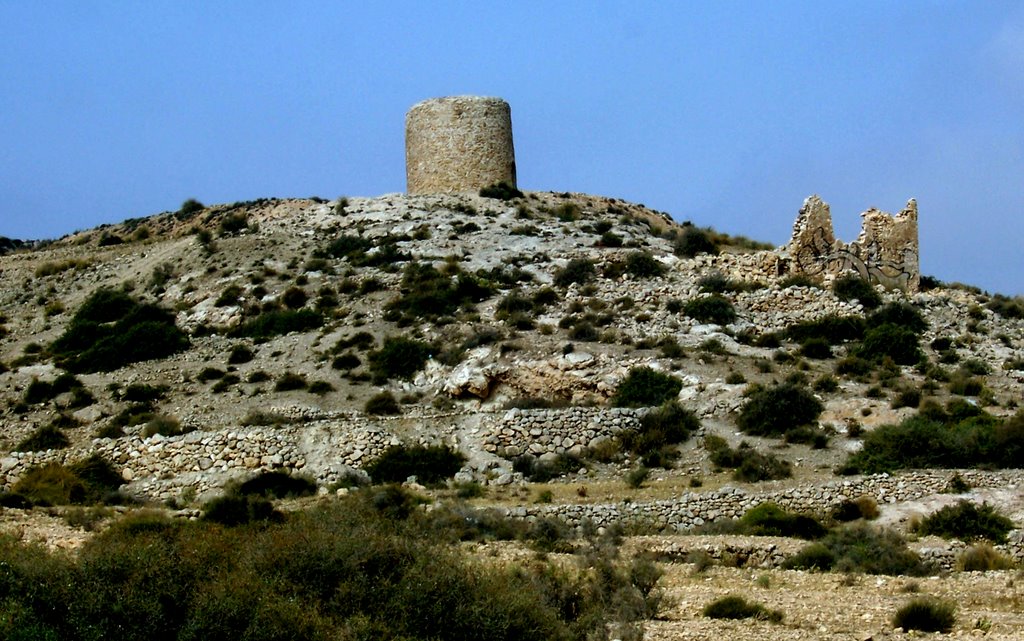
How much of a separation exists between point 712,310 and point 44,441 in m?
15.4

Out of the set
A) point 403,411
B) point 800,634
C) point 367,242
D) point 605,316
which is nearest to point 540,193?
point 367,242

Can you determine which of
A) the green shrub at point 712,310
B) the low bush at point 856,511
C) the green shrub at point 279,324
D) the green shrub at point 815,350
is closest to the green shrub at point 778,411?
the green shrub at point 815,350

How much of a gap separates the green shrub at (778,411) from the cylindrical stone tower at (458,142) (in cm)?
1986

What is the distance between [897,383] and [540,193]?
68.4 feet

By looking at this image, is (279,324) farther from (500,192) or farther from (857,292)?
(857,292)

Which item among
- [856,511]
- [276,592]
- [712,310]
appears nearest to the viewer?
[276,592]

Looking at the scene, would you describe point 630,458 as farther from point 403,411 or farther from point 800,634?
point 800,634

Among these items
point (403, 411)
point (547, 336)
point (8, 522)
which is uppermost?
point (547, 336)

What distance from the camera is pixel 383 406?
2842 centimetres

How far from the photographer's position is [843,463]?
2314 cm

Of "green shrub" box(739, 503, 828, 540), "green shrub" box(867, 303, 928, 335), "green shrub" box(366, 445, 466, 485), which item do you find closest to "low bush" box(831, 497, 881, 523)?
"green shrub" box(739, 503, 828, 540)

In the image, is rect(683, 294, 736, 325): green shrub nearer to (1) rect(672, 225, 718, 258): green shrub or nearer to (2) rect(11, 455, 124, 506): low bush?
(1) rect(672, 225, 718, 258): green shrub

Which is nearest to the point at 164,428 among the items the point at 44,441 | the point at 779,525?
the point at 44,441

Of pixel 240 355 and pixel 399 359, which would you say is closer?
A: pixel 399 359
